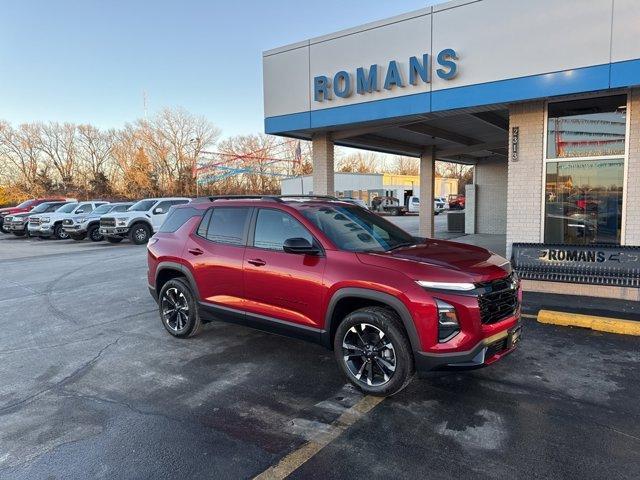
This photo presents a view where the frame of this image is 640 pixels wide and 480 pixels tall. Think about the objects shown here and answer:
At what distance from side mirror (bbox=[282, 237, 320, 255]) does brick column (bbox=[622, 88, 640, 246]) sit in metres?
6.35

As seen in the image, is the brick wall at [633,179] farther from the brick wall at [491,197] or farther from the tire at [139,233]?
the tire at [139,233]

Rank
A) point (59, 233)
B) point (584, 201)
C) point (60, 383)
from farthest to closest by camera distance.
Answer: point (59, 233) < point (584, 201) < point (60, 383)

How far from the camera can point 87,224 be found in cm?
2036

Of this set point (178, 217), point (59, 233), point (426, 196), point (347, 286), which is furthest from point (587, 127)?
point (59, 233)

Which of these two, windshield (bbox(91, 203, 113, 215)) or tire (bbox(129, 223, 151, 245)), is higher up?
windshield (bbox(91, 203, 113, 215))

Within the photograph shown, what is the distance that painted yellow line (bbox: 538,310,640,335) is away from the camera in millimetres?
5832

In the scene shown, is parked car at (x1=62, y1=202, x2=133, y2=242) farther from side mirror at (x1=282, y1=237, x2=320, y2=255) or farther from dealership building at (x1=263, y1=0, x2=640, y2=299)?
side mirror at (x1=282, y1=237, x2=320, y2=255)

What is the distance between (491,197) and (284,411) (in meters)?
19.1

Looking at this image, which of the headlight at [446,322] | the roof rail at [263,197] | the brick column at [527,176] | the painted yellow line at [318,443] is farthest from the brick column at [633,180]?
the painted yellow line at [318,443]

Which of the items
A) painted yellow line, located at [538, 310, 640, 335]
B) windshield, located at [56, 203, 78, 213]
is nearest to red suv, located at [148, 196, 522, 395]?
painted yellow line, located at [538, 310, 640, 335]

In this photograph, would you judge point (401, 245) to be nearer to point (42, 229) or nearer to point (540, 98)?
point (540, 98)

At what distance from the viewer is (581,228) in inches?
333

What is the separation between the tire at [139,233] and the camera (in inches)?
754

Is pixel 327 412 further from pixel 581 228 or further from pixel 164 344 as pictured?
pixel 581 228
